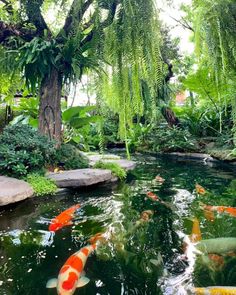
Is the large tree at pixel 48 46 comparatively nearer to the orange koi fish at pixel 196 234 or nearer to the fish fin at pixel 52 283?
the orange koi fish at pixel 196 234

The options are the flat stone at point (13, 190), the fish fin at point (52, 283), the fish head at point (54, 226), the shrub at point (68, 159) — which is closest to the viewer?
the fish fin at point (52, 283)

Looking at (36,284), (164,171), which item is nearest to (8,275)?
(36,284)

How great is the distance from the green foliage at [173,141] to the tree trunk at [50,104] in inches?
247

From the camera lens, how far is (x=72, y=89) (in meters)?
5.58

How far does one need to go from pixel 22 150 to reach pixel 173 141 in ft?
24.1

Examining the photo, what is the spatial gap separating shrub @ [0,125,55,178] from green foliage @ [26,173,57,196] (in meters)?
0.14

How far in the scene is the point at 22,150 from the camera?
4.74 meters

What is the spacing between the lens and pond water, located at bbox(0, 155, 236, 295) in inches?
83.3

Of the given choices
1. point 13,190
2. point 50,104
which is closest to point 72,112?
point 50,104

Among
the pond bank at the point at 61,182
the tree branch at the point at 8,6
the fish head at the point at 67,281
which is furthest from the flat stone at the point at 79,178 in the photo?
the tree branch at the point at 8,6

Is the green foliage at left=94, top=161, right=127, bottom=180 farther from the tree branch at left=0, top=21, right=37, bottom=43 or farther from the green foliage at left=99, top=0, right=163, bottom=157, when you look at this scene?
the green foliage at left=99, top=0, right=163, bottom=157

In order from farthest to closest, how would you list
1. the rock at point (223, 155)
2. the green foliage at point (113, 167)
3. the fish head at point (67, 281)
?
the rock at point (223, 155)
the green foliage at point (113, 167)
the fish head at point (67, 281)

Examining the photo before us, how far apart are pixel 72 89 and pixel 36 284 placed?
4.05 metres

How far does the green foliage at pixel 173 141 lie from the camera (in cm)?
1081
